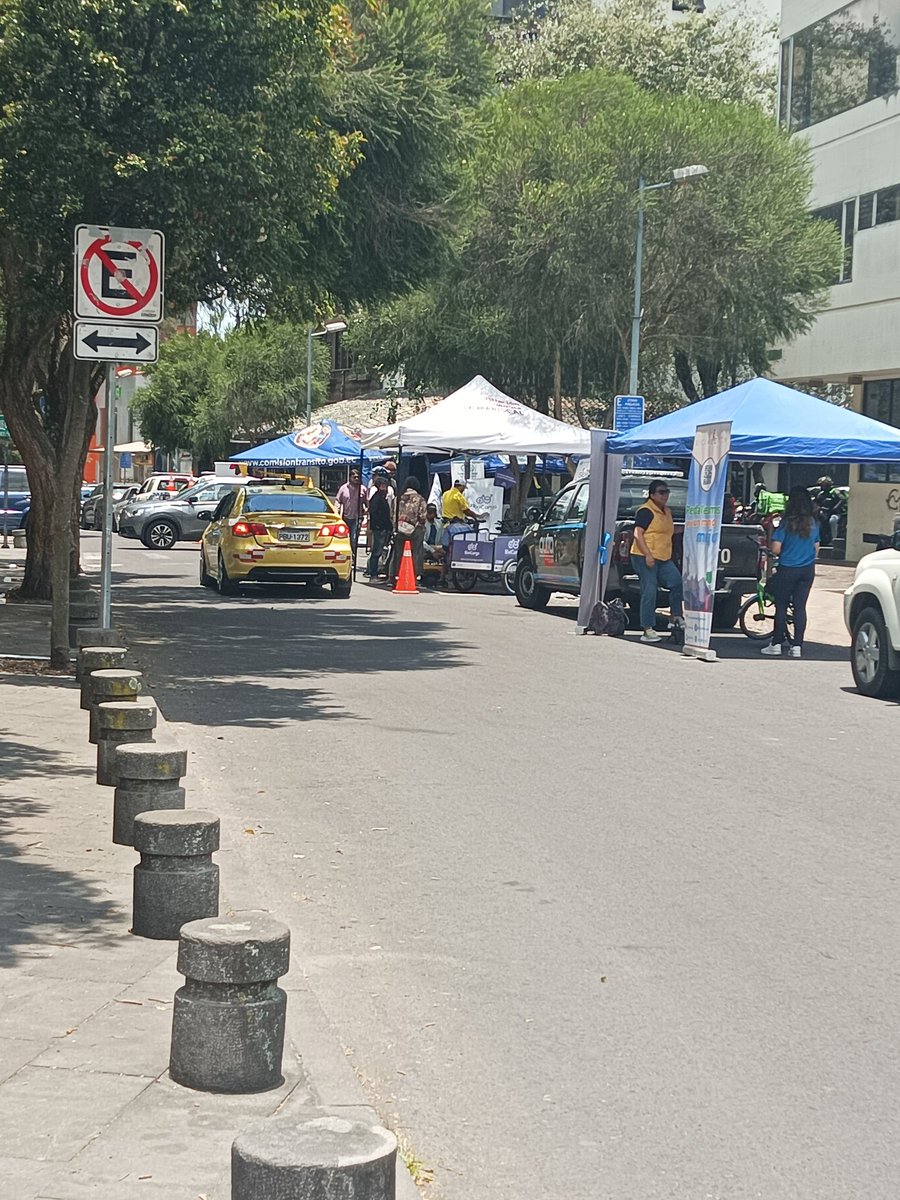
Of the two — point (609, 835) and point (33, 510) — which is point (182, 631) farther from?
point (609, 835)

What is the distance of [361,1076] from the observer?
4.75 meters

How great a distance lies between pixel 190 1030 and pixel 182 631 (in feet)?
46.7

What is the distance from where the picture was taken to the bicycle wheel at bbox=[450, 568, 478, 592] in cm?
2734

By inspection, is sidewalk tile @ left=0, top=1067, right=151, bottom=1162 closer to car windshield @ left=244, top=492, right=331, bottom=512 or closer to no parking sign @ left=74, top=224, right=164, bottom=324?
no parking sign @ left=74, top=224, right=164, bottom=324

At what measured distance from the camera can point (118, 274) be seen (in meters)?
11.8

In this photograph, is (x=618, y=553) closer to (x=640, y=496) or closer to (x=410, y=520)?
(x=640, y=496)

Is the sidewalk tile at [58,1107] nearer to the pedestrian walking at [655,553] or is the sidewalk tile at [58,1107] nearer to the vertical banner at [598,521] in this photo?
the pedestrian walking at [655,553]

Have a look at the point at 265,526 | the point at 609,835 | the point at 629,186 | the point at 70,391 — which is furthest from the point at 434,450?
the point at 609,835

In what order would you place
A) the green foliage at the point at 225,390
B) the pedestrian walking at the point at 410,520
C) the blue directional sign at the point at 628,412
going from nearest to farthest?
the pedestrian walking at the point at 410,520 → the blue directional sign at the point at 628,412 → the green foliage at the point at 225,390

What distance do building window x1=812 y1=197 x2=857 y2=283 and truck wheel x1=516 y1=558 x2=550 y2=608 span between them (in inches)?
717

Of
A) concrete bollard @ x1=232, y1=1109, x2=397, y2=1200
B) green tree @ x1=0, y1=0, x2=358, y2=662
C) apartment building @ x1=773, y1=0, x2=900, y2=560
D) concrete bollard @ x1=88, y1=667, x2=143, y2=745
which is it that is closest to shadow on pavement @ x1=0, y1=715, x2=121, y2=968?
concrete bollard @ x1=88, y1=667, x2=143, y2=745

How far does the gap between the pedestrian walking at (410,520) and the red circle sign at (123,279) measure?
574 inches

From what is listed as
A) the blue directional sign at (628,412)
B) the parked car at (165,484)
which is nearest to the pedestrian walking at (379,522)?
the blue directional sign at (628,412)

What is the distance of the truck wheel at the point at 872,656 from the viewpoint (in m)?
14.1
